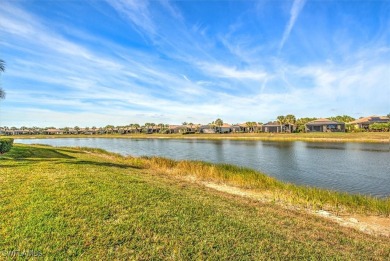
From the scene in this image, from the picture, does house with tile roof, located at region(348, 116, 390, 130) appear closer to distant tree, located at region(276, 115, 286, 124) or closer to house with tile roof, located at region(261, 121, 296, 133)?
house with tile roof, located at region(261, 121, 296, 133)

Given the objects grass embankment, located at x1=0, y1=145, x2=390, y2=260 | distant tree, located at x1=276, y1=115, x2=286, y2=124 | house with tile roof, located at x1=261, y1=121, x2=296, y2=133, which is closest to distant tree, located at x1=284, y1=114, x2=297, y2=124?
distant tree, located at x1=276, y1=115, x2=286, y2=124

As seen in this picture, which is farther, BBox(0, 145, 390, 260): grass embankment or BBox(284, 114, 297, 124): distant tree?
BBox(284, 114, 297, 124): distant tree

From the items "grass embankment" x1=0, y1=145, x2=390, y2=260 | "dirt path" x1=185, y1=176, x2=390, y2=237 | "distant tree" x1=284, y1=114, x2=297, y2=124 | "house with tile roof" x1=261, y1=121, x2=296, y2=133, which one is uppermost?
"distant tree" x1=284, y1=114, x2=297, y2=124

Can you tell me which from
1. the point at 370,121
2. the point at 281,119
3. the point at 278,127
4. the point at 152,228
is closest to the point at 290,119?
the point at 281,119

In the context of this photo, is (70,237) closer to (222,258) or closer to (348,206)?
(222,258)

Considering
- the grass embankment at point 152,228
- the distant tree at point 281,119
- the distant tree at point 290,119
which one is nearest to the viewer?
the grass embankment at point 152,228

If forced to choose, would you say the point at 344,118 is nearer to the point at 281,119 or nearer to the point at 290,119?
the point at 290,119

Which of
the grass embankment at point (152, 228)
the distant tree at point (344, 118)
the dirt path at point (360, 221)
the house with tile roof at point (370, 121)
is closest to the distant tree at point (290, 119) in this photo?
the house with tile roof at point (370, 121)

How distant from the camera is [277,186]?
14.0 metres

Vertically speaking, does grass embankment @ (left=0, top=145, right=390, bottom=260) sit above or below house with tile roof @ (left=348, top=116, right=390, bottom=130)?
below

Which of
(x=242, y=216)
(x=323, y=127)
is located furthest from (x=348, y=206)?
(x=323, y=127)

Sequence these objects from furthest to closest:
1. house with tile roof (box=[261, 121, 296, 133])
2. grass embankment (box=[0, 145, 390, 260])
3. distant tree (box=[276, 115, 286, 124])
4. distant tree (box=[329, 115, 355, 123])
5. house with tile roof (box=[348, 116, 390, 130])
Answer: distant tree (box=[329, 115, 355, 123]), distant tree (box=[276, 115, 286, 124]), house with tile roof (box=[261, 121, 296, 133]), house with tile roof (box=[348, 116, 390, 130]), grass embankment (box=[0, 145, 390, 260])

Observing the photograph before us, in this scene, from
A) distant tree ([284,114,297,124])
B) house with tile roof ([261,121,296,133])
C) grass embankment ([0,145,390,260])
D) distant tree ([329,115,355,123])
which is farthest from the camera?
distant tree ([329,115,355,123])

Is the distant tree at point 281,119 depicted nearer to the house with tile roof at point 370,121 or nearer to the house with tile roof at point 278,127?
the house with tile roof at point 278,127
